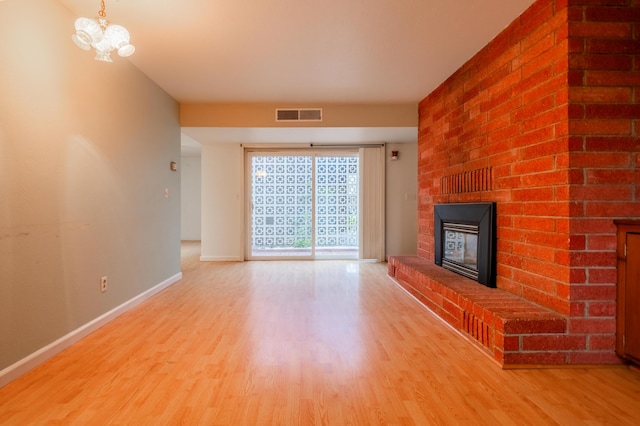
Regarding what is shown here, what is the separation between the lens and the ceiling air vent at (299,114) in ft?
14.6

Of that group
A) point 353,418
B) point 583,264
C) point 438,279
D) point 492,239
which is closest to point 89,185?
point 353,418

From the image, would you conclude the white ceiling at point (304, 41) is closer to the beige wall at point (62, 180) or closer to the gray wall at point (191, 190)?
the beige wall at point (62, 180)

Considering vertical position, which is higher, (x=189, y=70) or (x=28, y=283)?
(x=189, y=70)

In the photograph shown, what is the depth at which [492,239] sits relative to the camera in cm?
274

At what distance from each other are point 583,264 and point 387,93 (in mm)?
2854

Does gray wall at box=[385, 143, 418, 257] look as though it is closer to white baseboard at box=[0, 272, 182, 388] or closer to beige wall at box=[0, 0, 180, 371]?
beige wall at box=[0, 0, 180, 371]

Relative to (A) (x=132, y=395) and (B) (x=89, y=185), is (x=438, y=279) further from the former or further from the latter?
(B) (x=89, y=185)

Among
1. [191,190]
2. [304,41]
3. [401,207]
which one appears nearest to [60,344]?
[304,41]

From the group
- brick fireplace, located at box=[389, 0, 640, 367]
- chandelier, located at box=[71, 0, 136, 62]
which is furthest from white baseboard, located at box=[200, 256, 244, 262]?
chandelier, located at box=[71, 0, 136, 62]

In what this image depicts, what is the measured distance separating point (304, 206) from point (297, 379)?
176 inches

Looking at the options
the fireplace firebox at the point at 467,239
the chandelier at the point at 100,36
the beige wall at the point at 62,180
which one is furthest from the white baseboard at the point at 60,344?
the fireplace firebox at the point at 467,239

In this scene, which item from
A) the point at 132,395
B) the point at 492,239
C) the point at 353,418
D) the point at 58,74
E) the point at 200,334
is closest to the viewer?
the point at 353,418

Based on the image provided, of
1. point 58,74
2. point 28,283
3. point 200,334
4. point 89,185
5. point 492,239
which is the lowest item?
point 200,334

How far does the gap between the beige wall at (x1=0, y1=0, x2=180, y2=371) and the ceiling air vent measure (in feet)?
5.25
